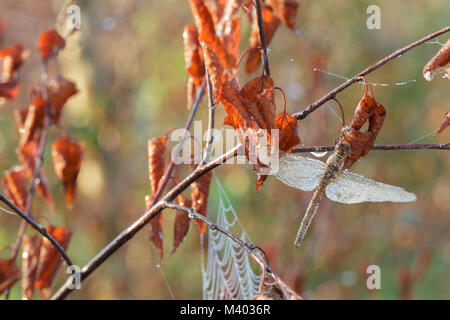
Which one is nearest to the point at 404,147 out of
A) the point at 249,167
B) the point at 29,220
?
the point at 29,220

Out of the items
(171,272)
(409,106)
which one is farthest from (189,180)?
(409,106)

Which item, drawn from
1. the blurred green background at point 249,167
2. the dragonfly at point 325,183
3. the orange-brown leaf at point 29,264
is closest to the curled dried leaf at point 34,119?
the orange-brown leaf at point 29,264

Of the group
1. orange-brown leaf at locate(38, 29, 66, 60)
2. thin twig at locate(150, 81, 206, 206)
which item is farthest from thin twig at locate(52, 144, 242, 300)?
orange-brown leaf at locate(38, 29, 66, 60)

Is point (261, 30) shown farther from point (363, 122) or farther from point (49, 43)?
point (49, 43)

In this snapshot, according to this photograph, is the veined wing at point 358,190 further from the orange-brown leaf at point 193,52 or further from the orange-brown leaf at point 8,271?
the orange-brown leaf at point 8,271

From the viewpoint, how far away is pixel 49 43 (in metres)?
1.05

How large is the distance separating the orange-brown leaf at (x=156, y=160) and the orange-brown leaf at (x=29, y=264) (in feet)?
0.99

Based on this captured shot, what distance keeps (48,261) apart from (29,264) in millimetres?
45

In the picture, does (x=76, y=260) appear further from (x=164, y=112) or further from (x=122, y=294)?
(x=164, y=112)

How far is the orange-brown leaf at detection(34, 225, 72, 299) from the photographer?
0.95 metres

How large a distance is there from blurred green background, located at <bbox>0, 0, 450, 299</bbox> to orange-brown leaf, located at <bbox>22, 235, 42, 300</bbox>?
1384 mm

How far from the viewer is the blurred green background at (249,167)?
103 inches

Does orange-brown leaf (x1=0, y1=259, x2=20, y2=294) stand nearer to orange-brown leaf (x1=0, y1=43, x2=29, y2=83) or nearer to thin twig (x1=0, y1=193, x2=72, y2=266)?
thin twig (x1=0, y1=193, x2=72, y2=266)

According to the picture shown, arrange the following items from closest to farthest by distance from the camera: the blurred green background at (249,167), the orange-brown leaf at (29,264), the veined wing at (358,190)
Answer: the veined wing at (358,190), the orange-brown leaf at (29,264), the blurred green background at (249,167)
